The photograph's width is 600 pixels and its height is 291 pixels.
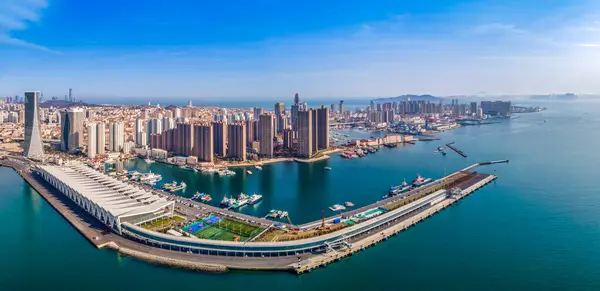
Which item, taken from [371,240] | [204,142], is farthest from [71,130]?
[371,240]

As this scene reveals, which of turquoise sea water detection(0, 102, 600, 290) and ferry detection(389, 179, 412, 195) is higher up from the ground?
ferry detection(389, 179, 412, 195)

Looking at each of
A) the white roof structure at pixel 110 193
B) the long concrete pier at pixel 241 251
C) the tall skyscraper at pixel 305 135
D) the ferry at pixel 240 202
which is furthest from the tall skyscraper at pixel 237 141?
the long concrete pier at pixel 241 251

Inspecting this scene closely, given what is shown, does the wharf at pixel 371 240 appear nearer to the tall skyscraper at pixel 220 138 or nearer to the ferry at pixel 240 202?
the ferry at pixel 240 202

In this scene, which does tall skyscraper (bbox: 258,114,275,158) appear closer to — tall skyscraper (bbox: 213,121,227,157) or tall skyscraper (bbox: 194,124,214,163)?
tall skyscraper (bbox: 213,121,227,157)

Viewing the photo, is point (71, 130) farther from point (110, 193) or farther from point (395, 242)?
point (395, 242)

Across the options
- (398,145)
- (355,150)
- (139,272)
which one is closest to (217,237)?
(139,272)

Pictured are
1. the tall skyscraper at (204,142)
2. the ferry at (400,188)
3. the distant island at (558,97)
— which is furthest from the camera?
the distant island at (558,97)

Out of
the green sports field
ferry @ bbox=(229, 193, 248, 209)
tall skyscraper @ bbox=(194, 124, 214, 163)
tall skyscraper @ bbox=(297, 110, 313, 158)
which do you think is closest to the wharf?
the green sports field
